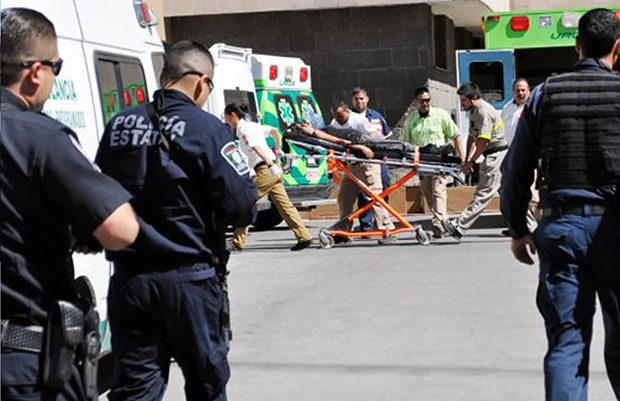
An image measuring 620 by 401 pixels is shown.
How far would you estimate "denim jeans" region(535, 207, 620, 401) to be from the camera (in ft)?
16.8

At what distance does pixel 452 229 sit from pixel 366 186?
107 cm

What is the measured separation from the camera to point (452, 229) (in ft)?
47.3

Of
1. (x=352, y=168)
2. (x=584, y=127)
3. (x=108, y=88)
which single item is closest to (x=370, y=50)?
(x=352, y=168)

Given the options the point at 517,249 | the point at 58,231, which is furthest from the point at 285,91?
the point at 58,231

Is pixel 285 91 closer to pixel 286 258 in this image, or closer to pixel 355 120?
pixel 355 120

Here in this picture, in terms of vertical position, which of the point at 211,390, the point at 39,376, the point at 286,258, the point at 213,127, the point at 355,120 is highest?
the point at 213,127

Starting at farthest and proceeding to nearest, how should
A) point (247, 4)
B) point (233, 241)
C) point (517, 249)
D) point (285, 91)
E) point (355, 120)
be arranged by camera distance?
1. point (247, 4)
2. point (285, 91)
3. point (355, 120)
4. point (233, 241)
5. point (517, 249)

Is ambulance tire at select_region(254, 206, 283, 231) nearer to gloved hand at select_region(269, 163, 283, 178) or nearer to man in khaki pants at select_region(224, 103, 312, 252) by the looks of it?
man in khaki pants at select_region(224, 103, 312, 252)

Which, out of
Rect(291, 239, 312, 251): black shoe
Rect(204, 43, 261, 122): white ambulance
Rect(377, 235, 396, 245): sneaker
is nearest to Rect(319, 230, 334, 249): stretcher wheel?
Rect(291, 239, 312, 251): black shoe

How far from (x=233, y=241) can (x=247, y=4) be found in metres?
10.1

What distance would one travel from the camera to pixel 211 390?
5.08 meters

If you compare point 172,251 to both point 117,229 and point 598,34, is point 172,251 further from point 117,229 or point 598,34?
point 598,34

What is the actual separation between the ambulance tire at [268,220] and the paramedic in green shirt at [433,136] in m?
3.39

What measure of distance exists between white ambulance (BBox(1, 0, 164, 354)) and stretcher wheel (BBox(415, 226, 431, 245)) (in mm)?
6678
